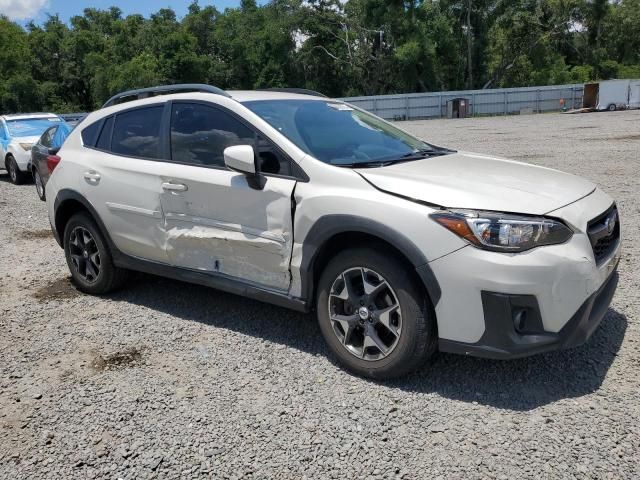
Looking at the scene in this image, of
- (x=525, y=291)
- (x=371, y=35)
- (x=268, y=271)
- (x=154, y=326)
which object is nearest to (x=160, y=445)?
(x=268, y=271)

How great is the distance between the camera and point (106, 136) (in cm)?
516

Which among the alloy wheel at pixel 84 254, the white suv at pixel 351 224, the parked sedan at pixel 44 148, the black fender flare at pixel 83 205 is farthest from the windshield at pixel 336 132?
the parked sedan at pixel 44 148

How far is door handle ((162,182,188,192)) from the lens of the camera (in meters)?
4.27

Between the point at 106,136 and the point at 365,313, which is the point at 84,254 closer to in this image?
the point at 106,136

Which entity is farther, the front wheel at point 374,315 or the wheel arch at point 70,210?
the wheel arch at point 70,210

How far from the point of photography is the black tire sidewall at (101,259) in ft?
16.7

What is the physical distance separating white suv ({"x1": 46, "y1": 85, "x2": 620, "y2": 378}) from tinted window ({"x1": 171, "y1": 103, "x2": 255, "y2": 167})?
0.04 feet

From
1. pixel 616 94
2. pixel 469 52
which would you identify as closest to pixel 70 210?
pixel 616 94

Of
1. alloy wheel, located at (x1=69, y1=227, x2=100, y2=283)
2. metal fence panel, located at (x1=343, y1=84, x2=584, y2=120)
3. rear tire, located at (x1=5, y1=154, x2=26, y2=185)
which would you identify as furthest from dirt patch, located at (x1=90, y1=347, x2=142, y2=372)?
metal fence panel, located at (x1=343, y1=84, x2=584, y2=120)

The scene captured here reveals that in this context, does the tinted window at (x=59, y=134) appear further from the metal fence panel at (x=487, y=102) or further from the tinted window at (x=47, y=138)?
the metal fence panel at (x=487, y=102)

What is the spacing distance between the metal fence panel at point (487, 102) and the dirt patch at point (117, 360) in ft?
137

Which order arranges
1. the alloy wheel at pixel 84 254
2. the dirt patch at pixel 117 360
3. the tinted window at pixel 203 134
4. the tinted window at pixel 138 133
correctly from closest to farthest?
1. the dirt patch at pixel 117 360
2. the tinted window at pixel 203 134
3. the tinted window at pixel 138 133
4. the alloy wheel at pixel 84 254

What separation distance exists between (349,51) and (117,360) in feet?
188

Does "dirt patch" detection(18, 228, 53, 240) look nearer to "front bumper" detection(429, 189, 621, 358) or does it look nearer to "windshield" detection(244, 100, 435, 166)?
"windshield" detection(244, 100, 435, 166)
